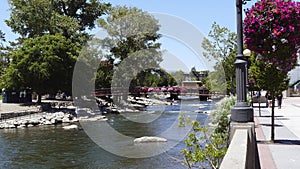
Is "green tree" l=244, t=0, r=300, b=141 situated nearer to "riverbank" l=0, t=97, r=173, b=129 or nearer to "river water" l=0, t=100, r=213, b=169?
"river water" l=0, t=100, r=213, b=169

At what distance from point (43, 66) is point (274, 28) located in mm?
29448

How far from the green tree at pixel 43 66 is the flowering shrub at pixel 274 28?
28.6 metres

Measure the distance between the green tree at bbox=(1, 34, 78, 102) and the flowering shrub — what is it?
28.6m

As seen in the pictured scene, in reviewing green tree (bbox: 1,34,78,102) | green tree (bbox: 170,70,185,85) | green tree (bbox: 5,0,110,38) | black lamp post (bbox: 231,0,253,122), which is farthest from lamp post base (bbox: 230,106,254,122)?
green tree (bbox: 170,70,185,85)

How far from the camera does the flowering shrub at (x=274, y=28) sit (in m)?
10.2

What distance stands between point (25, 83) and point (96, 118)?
8853 millimetres

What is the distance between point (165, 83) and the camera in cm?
8388

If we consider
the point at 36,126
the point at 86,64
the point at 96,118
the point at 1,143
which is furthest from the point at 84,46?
the point at 1,143

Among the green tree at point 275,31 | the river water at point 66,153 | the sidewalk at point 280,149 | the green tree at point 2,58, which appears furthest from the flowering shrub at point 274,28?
the green tree at point 2,58

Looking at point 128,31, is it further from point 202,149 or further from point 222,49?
point 202,149

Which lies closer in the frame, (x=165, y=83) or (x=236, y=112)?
(x=236, y=112)

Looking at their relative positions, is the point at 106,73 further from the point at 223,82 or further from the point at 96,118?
the point at 223,82

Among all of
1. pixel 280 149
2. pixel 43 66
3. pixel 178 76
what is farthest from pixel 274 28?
pixel 178 76

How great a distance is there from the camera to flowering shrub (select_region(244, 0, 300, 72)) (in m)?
10.2
